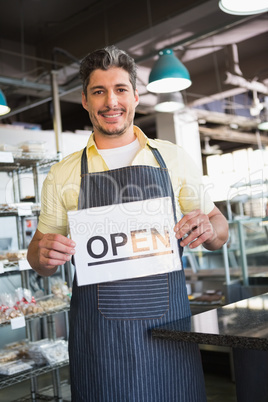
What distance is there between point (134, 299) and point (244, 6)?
6.95 feet

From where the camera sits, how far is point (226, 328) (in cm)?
141

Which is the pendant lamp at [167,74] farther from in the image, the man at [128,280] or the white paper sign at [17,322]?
the man at [128,280]

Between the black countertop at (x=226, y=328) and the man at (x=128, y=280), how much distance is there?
84 mm

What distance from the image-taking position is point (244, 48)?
7.03 m

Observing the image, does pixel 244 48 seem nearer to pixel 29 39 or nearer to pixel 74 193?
pixel 29 39

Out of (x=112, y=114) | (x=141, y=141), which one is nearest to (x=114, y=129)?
(x=112, y=114)

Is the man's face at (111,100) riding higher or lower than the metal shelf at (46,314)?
higher

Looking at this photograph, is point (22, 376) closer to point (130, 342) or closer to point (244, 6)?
point (130, 342)

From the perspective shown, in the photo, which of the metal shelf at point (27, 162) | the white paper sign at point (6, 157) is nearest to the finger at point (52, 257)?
the white paper sign at point (6, 157)

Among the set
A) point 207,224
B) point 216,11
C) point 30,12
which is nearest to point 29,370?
point 207,224

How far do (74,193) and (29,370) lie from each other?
6.99ft

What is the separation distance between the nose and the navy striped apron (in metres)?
0.25

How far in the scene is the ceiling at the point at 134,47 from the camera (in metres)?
5.38

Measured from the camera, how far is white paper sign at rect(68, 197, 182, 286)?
1542mm
